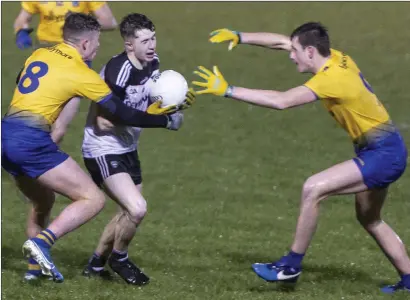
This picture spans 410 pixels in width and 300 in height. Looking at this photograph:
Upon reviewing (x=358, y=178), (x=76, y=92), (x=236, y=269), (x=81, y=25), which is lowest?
(x=236, y=269)

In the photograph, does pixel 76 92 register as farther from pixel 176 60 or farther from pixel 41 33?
pixel 176 60

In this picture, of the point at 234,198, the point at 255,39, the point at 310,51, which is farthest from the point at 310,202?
the point at 234,198

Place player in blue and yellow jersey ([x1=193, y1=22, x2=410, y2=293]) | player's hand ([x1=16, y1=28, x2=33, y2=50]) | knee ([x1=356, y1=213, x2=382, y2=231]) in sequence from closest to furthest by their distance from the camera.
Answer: player in blue and yellow jersey ([x1=193, y1=22, x2=410, y2=293]) → knee ([x1=356, y1=213, x2=382, y2=231]) → player's hand ([x1=16, y1=28, x2=33, y2=50])

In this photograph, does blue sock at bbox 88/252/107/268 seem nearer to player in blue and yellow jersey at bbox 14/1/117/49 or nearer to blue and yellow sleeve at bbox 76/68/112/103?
blue and yellow sleeve at bbox 76/68/112/103

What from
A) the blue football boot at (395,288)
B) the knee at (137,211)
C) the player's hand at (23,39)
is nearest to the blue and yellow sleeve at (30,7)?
the player's hand at (23,39)

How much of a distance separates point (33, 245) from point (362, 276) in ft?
10.9

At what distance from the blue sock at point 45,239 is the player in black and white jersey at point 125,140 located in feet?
2.41

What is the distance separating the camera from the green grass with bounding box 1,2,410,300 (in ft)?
32.1

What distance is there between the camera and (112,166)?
9.61m

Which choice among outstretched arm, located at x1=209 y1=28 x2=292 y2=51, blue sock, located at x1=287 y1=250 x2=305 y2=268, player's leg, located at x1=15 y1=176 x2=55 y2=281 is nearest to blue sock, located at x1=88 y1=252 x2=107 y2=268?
player's leg, located at x1=15 y1=176 x2=55 y2=281

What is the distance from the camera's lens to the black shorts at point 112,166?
961cm

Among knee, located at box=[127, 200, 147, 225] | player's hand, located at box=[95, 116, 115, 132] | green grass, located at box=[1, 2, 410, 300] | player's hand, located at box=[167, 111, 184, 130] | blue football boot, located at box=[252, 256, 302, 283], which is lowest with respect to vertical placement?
green grass, located at box=[1, 2, 410, 300]

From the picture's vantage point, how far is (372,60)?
22938 mm

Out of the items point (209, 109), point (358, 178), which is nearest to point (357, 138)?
point (358, 178)
